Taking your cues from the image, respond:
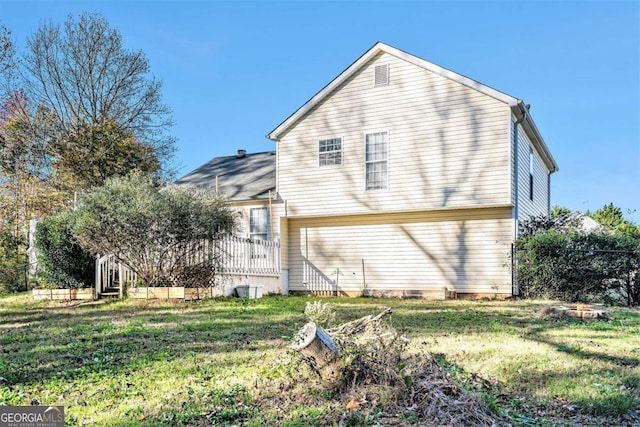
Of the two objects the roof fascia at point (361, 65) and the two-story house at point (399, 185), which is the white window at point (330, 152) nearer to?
the two-story house at point (399, 185)

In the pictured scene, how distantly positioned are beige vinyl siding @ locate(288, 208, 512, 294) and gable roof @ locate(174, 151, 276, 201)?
178 centimetres

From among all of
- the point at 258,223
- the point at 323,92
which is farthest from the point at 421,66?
the point at 258,223

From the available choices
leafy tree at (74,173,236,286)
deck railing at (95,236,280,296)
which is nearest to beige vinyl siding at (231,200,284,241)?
deck railing at (95,236,280,296)

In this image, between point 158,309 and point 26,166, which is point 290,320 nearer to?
point 158,309

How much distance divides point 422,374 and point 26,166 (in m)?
21.5

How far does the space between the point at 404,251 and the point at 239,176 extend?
7.17m

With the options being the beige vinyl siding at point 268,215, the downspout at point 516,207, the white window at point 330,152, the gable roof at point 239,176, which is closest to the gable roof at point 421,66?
the downspout at point 516,207

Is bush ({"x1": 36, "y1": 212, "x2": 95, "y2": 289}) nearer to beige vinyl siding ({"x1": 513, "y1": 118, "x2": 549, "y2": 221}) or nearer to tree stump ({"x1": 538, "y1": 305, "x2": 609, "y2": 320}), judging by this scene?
tree stump ({"x1": 538, "y1": 305, "x2": 609, "y2": 320})

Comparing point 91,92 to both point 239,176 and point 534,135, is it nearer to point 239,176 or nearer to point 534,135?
point 239,176

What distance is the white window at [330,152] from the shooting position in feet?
49.7

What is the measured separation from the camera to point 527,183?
15.1 m

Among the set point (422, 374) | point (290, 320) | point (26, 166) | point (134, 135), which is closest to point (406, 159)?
point (290, 320)

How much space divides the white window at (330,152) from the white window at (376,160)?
2.96 feet

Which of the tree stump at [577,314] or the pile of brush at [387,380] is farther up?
the pile of brush at [387,380]
